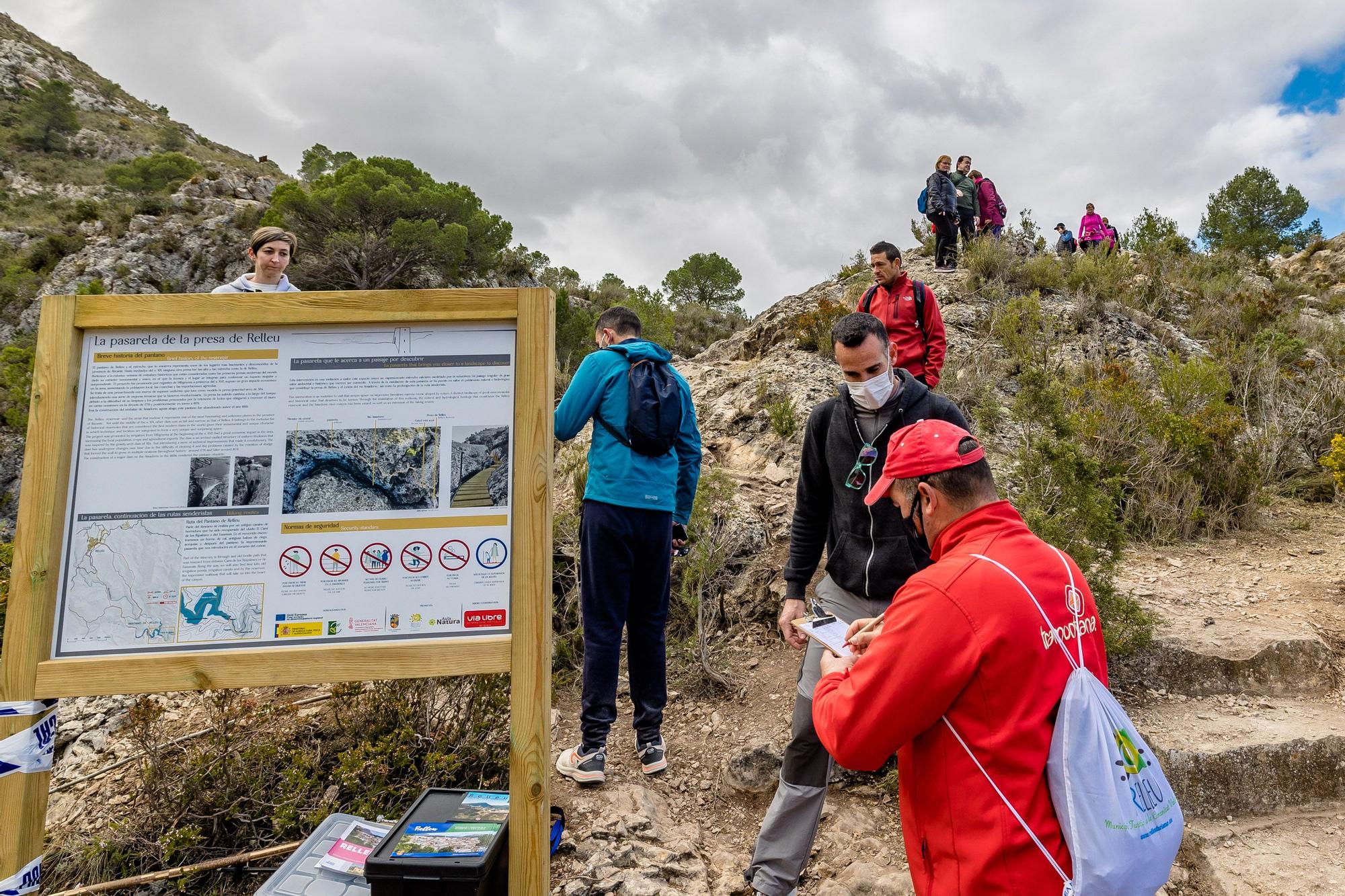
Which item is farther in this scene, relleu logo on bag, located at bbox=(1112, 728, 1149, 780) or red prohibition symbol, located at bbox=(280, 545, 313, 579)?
red prohibition symbol, located at bbox=(280, 545, 313, 579)

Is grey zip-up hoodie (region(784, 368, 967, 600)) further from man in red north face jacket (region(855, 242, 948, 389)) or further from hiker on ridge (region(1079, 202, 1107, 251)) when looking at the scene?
hiker on ridge (region(1079, 202, 1107, 251))

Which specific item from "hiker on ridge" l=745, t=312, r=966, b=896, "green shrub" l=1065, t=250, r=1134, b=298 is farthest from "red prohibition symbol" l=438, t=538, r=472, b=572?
"green shrub" l=1065, t=250, r=1134, b=298

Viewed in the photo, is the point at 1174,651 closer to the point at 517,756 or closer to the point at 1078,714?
the point at 1078,714

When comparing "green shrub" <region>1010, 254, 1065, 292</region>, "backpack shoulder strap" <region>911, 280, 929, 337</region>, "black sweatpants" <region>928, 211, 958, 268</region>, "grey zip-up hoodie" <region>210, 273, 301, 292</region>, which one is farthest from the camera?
"black sweatpants" <region>928, 211, 958, 268</region>

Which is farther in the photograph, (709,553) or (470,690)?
(709,553)

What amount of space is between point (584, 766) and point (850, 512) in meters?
1.57

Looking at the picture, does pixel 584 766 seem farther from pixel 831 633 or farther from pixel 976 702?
pixel 976 702

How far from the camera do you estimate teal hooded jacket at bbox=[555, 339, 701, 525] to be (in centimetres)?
285

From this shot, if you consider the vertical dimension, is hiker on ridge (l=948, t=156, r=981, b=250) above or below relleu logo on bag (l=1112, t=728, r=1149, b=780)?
above

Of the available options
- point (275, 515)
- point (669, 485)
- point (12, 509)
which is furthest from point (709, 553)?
point (12, 509)

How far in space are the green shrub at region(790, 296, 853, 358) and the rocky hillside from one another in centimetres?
946

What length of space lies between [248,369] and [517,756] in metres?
1.37

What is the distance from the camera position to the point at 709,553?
4.37 m

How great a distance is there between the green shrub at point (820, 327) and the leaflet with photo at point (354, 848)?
22.9 ft
